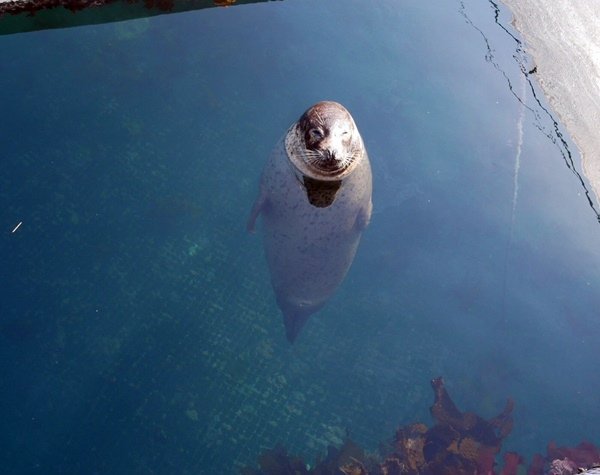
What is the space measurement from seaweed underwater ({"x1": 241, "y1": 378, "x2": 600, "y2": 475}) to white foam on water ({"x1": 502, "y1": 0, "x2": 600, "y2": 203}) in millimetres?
2455

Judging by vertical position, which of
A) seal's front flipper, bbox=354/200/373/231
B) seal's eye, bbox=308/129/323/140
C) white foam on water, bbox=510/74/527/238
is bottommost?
seal's front flipper, bbox=354/200/373/231

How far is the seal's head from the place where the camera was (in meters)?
4.08

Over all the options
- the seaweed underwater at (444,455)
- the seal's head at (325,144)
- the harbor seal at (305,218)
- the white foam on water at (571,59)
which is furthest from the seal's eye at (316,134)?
the white foam on water at (571,59)

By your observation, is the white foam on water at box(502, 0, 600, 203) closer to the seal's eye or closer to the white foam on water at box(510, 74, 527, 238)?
the white foam on water at box(510, 74, 527, 238)

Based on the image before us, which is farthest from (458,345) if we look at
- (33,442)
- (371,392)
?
(33,442)

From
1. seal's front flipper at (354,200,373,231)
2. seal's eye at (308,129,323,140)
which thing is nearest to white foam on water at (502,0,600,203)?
seal's front flipper at (354,200,373,231)

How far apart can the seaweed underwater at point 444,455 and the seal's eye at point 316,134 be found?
2.20 m

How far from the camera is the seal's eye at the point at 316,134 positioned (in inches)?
161

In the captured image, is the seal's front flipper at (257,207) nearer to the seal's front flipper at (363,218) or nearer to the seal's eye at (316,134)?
the seal's eye at (316,134)

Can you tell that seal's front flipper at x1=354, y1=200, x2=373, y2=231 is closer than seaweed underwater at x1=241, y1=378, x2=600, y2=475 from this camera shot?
No

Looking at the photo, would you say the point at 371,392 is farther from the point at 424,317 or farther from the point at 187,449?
the point at 187,449

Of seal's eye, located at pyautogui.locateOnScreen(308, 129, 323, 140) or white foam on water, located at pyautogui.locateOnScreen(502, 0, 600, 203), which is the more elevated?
white foam on water, located at pyautogui.locateOnScreen(502, 0, 600, 203)

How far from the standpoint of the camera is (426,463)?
14.0ft

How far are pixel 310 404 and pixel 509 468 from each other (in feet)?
5.32
